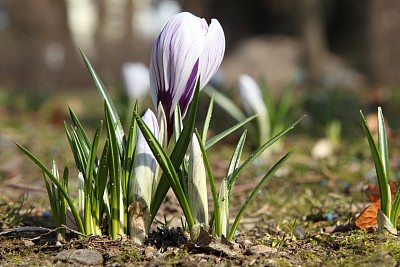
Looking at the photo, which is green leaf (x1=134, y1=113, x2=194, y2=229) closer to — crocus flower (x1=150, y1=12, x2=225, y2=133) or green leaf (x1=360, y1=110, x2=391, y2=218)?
crocus flower (x1=150, y1=12, x2=225, y2=133)

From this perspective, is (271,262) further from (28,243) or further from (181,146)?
(28,243)

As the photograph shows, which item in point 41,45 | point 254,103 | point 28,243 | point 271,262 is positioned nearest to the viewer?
A: point 271,262

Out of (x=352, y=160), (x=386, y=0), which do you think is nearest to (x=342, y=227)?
(x=352, y=160)

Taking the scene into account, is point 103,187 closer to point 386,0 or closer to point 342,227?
point 342,227

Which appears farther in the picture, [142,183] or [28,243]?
[28,243]

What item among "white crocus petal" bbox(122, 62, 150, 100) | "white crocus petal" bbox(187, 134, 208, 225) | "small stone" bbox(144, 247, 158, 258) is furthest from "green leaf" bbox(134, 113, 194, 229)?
"white crocus petal" bbox(122, 62, 150, 100)

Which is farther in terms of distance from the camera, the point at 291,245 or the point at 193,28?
the point at 291,245

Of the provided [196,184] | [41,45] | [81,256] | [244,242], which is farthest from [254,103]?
[41,45]
